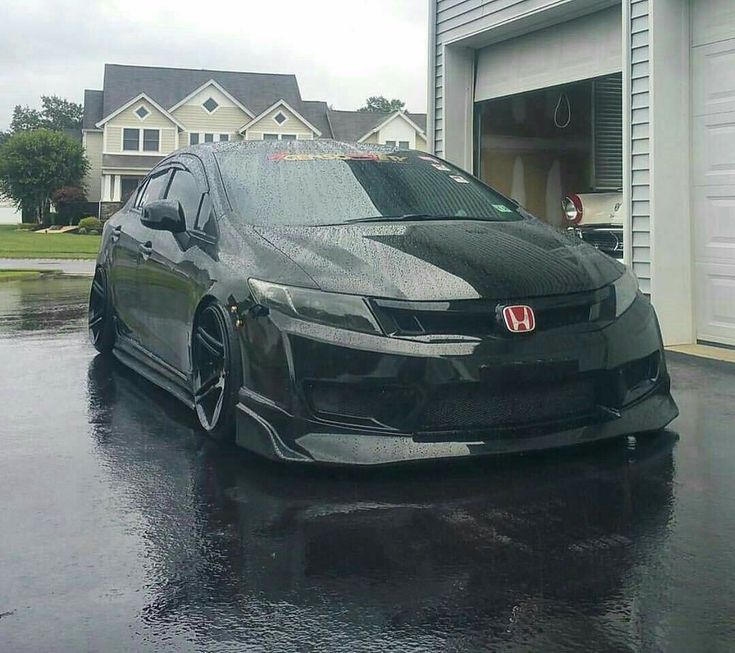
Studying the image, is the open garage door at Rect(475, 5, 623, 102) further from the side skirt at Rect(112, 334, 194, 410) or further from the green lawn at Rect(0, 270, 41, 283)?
the green lawn at Rect(0, 270, 41, 283)

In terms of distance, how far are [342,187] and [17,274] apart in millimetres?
12541

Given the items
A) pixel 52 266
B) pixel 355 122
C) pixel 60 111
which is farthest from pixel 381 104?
pixel 52 266

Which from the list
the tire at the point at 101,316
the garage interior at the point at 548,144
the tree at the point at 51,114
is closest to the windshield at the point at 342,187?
the tire at the point at 101,316

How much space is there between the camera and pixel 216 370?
15.0ft

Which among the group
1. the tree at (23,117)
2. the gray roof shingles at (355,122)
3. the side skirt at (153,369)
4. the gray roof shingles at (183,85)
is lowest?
the side skirt at (153,369)

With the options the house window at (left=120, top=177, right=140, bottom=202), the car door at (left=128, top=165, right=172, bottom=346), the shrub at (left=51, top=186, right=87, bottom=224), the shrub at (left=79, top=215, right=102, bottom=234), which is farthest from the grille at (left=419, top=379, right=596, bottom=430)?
the shrub at (left=51, top=186, right=87, bottom=224)

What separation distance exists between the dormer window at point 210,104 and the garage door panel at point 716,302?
4848cm

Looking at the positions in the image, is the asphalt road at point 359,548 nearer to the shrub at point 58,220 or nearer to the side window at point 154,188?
the side window at point 154,188

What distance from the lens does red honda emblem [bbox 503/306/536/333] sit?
392 cm

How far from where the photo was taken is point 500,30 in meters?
10.4

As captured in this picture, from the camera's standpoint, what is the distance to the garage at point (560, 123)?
9.51 meters

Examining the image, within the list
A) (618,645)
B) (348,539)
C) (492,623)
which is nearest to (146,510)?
(348,539)

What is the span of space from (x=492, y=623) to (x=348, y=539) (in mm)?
792

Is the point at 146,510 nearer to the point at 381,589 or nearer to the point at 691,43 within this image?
the point at 381,589
